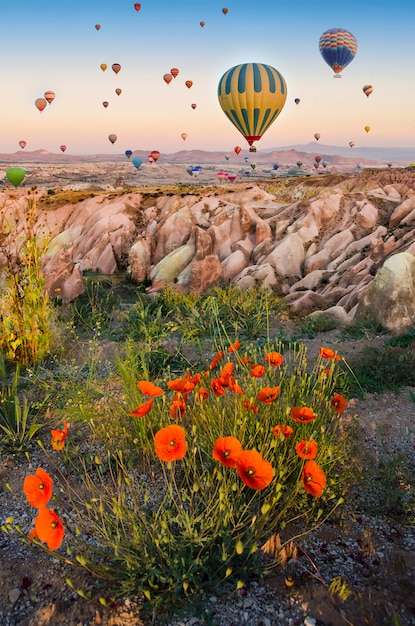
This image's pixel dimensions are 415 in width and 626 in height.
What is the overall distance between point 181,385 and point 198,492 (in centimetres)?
96

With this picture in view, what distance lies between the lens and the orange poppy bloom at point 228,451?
2952mm

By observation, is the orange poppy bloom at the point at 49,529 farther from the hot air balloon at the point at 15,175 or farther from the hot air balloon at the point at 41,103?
the hot air balloon at the point at 41,103

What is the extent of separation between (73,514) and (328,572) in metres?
1.94

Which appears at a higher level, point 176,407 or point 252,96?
point 252,96

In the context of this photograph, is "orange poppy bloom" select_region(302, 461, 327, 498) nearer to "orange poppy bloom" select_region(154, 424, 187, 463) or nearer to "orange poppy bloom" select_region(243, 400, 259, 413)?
"orange poppy bloom" select_region(243, 400, 259, 413)

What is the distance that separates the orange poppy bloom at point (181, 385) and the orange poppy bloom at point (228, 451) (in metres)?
0.73

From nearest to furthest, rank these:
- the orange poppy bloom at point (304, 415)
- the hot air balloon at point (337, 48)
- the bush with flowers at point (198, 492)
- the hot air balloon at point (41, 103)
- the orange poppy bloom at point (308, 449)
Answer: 1. the bush with flowers at point (198, 492)
2. the orange poppy bloom at point (308, 449)
3. the orange poppy bloom at point (304, 415)
4. the hot air balloon at point (337, 48)
5. the hot air balloon at point (41, 103)

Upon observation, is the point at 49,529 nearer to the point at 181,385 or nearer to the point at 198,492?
the point at 181,385

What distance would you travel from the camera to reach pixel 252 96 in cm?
3509

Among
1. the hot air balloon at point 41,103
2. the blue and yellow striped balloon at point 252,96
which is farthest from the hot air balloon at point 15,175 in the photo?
the hot air balloon at point 41,103

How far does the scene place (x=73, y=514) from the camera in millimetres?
4133

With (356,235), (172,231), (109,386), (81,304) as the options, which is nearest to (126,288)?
(172,231)

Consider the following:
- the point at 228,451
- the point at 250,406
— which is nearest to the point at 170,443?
the point at 228,451

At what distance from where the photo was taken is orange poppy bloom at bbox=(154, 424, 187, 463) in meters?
2.97
